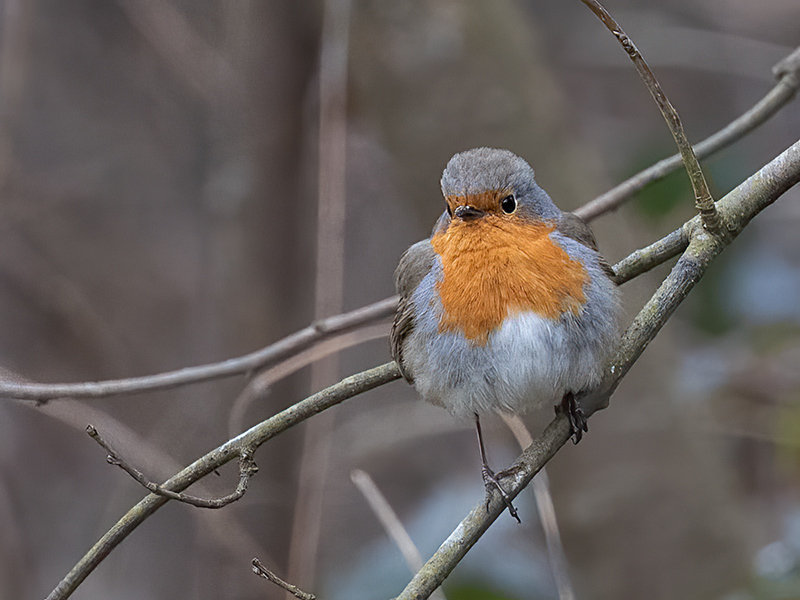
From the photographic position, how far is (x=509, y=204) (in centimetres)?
263

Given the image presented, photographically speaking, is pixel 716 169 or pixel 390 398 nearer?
pixel 716 169

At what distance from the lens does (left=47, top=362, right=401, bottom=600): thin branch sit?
89.9 inches

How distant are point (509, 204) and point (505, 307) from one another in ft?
1.02

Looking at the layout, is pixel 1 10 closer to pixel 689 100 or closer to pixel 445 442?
pixel 445 442

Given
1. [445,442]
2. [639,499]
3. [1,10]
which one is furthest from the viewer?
[445,442]

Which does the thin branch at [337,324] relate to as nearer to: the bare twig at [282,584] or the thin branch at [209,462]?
the thin branch at [209,462]

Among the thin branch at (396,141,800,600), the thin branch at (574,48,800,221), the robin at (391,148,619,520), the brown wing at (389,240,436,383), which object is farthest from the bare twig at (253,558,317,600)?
the thin branch at (574,48,800,221)

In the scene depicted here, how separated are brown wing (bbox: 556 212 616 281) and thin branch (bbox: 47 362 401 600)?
67 centimetres

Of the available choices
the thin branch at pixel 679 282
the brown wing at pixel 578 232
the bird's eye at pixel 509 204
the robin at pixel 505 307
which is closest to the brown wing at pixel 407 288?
the robin at pixel 505 307

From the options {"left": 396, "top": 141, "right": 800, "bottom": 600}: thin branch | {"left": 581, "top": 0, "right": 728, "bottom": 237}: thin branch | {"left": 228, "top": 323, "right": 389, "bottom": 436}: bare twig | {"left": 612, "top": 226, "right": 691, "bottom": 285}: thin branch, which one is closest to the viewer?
{"left": 581, "top": 0, "right": 728, "bottom": 237}: thin branch

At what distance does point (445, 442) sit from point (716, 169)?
3.19 metres

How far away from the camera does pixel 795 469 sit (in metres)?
4.30

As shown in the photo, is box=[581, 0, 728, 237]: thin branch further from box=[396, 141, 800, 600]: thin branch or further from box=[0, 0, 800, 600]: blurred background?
box=[0, 0, 800, 600]: blurred background

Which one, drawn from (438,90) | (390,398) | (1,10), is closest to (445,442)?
(390,398)
